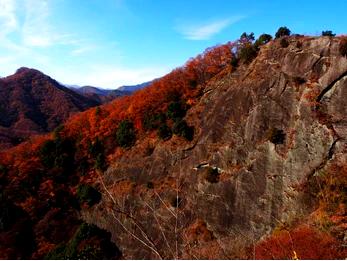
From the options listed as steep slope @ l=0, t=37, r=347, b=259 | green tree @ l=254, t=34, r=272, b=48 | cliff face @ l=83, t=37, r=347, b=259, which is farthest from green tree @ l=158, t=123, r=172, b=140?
green tree @ l=254, t=34, r=272, b=48

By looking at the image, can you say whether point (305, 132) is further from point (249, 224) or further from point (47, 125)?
point (47, 125)

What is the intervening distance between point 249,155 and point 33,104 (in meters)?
59.7

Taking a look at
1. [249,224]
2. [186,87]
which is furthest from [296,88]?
[186,87]

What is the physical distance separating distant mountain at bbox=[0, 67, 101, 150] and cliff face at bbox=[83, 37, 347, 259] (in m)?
37.3

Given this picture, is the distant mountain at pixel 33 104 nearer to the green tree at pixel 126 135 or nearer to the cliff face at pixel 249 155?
the green tree at pixel 126 135

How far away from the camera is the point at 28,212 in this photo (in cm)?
2625

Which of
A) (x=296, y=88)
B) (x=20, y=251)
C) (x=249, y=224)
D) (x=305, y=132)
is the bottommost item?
(x=20, y=251)

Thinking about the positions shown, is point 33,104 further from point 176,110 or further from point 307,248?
point 307,248

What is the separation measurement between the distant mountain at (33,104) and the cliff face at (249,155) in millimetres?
37268

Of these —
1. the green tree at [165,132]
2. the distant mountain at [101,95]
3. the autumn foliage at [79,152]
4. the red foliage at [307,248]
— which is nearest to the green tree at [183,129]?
the autumn foliage at [79,152]

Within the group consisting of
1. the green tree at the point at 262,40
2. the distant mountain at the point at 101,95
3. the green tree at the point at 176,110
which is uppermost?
the green tree at the point at 262,40

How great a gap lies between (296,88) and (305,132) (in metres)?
2.63

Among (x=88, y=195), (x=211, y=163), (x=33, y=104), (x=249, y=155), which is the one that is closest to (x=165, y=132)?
(x=211, y=163)

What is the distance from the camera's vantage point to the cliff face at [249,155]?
17172 millimetres
